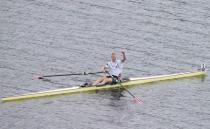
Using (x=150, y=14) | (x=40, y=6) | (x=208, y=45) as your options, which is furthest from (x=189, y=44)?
(x=40, y=6)

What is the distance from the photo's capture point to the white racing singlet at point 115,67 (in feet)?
145

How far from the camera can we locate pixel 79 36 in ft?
178

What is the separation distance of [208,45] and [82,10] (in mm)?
13706

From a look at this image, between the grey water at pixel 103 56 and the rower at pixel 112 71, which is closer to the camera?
the grey water at pixel 103 56

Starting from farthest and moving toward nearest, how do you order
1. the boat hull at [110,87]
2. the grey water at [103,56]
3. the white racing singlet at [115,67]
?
the white racing singlet at [115,67], the boat hull at [110,87], the grey water at [103,56]

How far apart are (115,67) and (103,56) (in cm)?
616

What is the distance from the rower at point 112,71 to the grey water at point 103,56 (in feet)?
4.10

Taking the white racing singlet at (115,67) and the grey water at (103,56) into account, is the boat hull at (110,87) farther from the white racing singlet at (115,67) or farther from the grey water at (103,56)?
the white racing singlet at (115,67)

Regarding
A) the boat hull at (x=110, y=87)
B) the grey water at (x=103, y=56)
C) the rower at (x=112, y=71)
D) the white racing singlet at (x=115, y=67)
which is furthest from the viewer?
the white racing singlet at (x=115, y=67)

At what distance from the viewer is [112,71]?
4428 cm

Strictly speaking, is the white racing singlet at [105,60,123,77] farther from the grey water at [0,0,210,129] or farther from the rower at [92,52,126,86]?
the grey water at [0,0,210,129]

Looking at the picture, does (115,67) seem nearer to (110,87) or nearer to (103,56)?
(110,87)

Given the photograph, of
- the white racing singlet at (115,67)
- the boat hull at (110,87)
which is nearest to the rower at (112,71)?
the white racing singlet at (115,67)

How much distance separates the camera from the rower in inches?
1727
